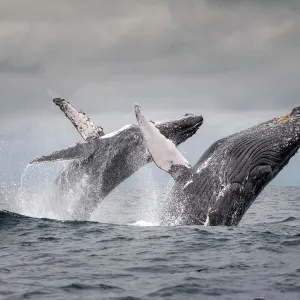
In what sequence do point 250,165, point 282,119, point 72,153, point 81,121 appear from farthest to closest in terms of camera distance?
point 81,121 < point 72,153 < point 282,119 < point 250,165

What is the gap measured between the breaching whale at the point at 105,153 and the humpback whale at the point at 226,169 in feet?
6.14

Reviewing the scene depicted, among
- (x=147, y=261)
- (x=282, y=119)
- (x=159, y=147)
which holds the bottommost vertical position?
(x=147, y=261)

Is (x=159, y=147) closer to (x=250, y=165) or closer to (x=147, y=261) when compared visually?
(x=250, y=165)

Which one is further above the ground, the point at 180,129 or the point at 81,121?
the point at 81,121

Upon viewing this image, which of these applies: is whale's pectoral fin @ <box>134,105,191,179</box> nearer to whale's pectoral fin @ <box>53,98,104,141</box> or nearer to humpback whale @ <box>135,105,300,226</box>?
humpback whale @ <box>135,105,300,226</box>

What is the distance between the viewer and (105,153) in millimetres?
15234

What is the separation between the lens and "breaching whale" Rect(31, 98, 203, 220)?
15250 millimetres

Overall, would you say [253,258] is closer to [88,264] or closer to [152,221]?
[88,264]

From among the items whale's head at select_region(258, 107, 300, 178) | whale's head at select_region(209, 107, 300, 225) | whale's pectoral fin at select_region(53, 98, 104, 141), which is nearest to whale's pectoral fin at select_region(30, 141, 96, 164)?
whale's pectoral fin at select_region(53, 98, 104, 141)

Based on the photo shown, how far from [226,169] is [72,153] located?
148 inches

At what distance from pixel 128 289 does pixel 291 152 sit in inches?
246

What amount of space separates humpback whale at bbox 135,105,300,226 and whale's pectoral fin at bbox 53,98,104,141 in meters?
2.30

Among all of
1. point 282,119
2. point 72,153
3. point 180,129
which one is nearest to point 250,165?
point 282,119

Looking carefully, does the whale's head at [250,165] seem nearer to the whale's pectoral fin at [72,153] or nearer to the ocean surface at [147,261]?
the ocean surface at [147,261]
